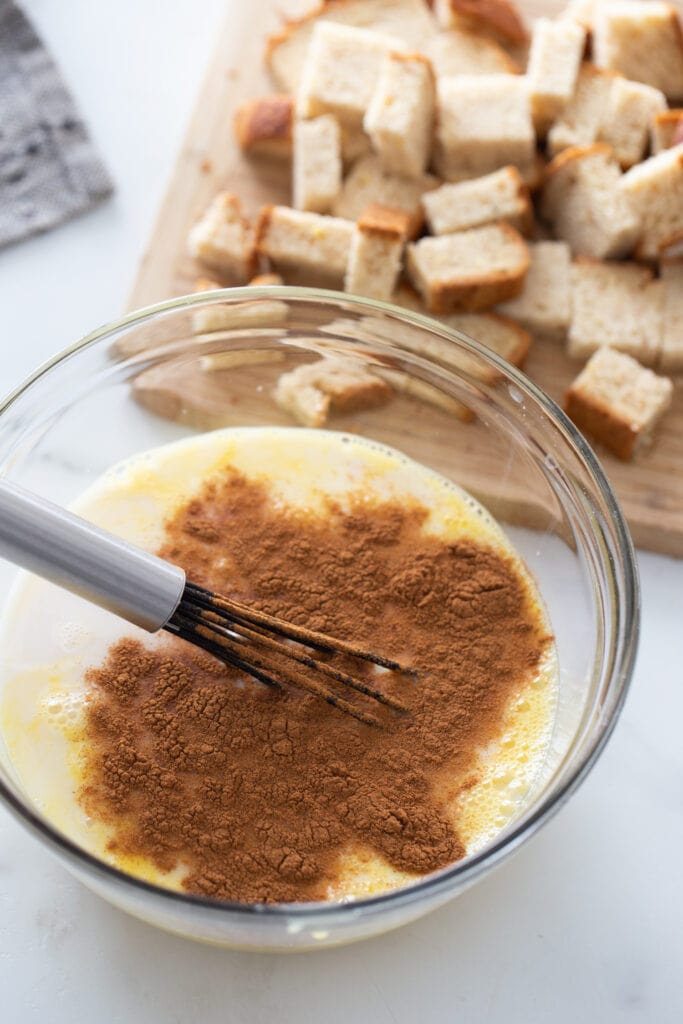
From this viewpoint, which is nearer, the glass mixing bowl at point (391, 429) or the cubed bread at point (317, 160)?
the glass mixing bowl at point (391, 429)

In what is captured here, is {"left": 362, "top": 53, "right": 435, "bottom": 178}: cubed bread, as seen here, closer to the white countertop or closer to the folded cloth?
the folded cloth

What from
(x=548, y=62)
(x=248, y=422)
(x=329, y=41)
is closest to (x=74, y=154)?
(x=329, y=41)

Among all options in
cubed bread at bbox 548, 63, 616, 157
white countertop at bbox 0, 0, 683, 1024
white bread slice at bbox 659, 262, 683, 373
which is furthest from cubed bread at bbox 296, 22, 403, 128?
white countertop at bbox 0, 0, 683, 1024

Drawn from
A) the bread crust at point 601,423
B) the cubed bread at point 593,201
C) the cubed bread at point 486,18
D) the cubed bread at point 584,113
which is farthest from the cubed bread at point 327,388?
the cubed bread at point 486,18

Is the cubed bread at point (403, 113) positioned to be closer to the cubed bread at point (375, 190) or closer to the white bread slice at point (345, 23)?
the cubed bread at point (375, 190)

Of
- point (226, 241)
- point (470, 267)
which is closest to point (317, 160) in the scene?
point (226, 241)

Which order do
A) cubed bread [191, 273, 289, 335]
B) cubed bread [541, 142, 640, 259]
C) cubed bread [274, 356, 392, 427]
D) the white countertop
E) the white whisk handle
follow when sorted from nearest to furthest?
the white whisk handle, the white countertop, cubed bread [191, 273, 289, 335], cubed bread [274, 356, 392, 427], cubed bread [541, 142, 640, 259]
